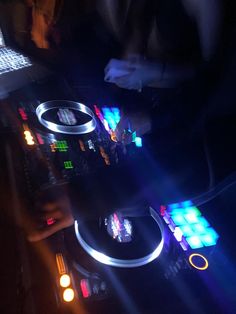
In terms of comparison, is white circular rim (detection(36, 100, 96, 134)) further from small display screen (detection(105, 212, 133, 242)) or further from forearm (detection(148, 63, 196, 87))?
small display screen (detection(105, 212, 133, 242))

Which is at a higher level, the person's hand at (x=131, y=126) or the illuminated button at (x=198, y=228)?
the person's hand at (x=131, y=126)

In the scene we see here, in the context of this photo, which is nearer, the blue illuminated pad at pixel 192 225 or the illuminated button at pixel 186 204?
the blue illuminated pad at pixel 192 225

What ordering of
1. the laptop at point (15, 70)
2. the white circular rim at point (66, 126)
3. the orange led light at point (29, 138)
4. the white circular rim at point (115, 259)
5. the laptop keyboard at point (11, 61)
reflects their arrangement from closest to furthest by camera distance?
the white circular rim at point (115, 259)
the orange led light at point (29, 138)
the white circular rim at point (66, 126)
the laptop at point (15, 70)
the laptop keyboard at point (11, 61)

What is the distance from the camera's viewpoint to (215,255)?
2.34 feet

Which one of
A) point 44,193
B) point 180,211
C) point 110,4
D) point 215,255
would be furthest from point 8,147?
point 110,4

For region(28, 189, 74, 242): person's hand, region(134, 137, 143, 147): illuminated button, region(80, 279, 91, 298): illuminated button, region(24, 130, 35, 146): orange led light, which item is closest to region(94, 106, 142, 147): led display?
region(134, 137, 143, 147): illuminated button

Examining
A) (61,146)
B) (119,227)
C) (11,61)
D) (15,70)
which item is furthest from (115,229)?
(11,61)

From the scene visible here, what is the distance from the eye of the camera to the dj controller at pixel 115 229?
0.59 metres

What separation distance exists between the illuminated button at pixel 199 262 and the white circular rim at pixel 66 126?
511mm

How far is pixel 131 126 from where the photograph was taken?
3.49 feet

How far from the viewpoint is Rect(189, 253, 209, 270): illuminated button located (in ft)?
2.17

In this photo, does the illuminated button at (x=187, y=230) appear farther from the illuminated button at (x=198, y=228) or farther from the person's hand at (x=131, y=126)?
the person's hand at (x=131, y=126)

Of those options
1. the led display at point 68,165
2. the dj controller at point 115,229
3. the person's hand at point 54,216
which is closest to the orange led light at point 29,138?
the dj controller at point 115,229

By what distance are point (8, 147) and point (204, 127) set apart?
0.54m
